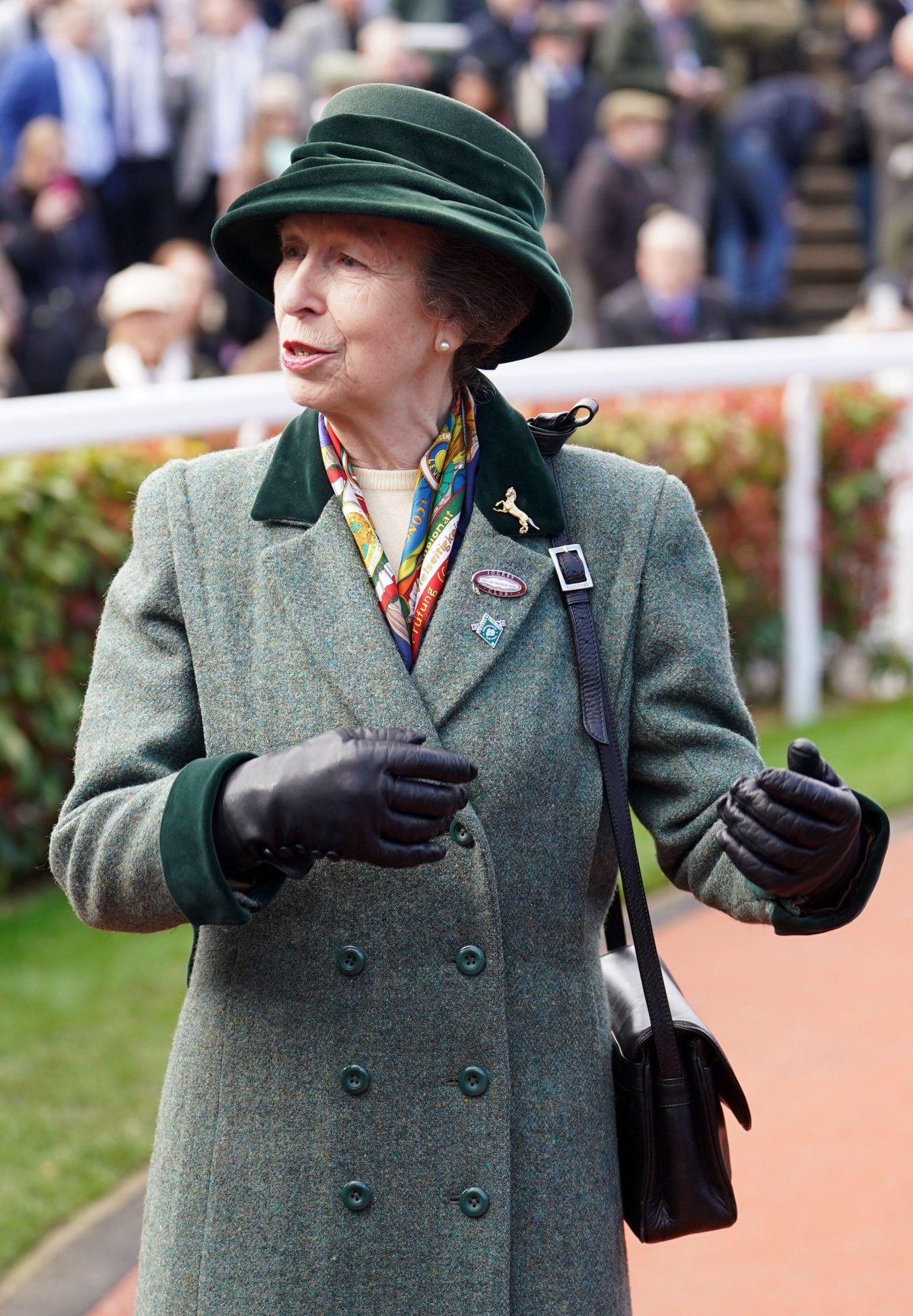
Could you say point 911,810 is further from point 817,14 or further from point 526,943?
point 817,14

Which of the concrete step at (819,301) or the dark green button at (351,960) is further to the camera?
the concrete step at (819,301)

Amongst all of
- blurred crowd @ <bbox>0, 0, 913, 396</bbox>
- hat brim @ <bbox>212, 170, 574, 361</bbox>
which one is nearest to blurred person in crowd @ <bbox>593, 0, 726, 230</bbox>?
blurred crowd @ <bbox>0, 0, 913, 396</bbox>

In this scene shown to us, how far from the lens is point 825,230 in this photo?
46.4ft

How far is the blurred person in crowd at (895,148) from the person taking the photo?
11.8 meters

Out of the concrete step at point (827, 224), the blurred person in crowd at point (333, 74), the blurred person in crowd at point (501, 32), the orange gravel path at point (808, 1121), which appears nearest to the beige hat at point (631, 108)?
the blurred person in crowd at point (501, 32)

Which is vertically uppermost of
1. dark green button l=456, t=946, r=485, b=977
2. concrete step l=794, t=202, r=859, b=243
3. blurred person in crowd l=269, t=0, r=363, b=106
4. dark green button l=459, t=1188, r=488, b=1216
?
dark green button l=456, t=946, r=485, b=977

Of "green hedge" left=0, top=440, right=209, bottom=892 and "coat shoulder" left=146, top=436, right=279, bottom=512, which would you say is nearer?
"coat shoulder" left=146, top=436, right=279, bottom=512

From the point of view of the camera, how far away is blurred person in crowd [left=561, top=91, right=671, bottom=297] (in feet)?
33.6

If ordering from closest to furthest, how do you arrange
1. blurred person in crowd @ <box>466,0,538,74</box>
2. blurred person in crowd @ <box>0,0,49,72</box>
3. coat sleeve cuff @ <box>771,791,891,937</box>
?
coat sleeve cuff @ <box>771,791,891,937</box>, blurred person in crowd @ <box>0,0,49,72</box>, blurred person in crowd @ <box>466,0,538,74</box>

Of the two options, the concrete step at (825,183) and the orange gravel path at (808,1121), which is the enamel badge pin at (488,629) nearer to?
the orange gravel path at (808,1121)

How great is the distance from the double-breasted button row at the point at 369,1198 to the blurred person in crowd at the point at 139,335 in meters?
5.51

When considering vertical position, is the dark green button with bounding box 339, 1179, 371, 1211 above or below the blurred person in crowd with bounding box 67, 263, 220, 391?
above

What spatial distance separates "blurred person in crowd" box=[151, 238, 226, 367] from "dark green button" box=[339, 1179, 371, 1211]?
241 inches

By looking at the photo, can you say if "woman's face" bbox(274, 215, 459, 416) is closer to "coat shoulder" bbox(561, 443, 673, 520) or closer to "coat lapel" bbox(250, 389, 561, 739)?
"coat lapel" bbox(250, 389, 561, 739)
